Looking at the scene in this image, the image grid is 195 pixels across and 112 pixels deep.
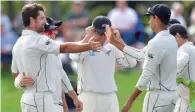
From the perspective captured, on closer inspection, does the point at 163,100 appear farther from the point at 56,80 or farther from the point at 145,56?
the point at 56,80

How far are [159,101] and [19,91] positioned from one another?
9.01 m

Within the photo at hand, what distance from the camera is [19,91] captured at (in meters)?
19.9

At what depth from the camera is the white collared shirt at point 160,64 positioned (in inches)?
439

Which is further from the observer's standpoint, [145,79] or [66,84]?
[66,84]

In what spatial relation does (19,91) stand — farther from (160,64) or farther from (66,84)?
(160,64)

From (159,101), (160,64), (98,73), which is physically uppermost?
(160,64)

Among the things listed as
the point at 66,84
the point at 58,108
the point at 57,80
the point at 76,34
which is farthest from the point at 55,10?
the point at 58,108

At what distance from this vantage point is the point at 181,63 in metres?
11.7

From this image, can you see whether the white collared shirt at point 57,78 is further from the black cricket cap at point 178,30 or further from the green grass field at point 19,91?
the green grass field at point 19,91

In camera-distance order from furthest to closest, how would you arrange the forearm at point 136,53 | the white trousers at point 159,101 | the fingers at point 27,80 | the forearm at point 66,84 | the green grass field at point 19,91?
the green grass field at point 19,91 < the forearm at point 136,53 < the forearm at point 66,84 < the white trousers at point 159,101 < the fingers at point 27,80

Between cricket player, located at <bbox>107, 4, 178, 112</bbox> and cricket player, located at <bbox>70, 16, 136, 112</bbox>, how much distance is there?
77cm

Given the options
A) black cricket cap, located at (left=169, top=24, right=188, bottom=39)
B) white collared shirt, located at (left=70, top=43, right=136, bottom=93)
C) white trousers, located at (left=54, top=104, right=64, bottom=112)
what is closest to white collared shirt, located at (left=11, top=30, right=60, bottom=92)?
white trousers, located at (left=54, top=104, right=64, bottom=112)

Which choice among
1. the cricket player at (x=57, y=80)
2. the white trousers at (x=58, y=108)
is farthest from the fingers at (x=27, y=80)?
the white trousers at (x=58, y=108)

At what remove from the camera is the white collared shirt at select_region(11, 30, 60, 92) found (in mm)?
10578
